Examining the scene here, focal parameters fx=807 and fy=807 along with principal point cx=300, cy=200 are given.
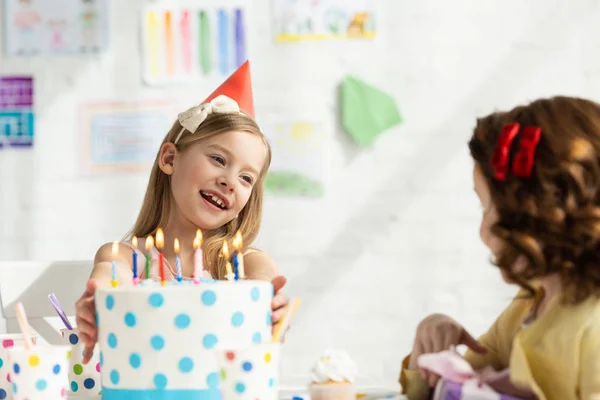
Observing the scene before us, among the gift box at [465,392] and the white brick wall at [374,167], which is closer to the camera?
the gift box at [465,392]

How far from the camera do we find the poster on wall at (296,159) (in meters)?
2.74

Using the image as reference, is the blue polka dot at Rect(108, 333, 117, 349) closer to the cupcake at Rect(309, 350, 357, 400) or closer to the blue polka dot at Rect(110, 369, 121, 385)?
Answer: the blue polka dot at Rect(110, 369, 121, 385)

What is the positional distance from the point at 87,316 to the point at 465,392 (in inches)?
16.5

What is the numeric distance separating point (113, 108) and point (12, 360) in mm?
2074

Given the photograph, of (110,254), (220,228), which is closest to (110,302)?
(110,254)

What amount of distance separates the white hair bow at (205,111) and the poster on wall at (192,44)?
130 cm

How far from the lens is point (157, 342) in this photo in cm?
75

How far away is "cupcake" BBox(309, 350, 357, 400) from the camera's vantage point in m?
0.86

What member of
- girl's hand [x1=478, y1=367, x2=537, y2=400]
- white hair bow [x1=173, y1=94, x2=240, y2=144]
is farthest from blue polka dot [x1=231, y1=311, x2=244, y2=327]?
white hair bow [x1=173, y1=94, x2=240, y2=144]

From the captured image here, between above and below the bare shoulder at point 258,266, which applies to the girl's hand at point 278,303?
above

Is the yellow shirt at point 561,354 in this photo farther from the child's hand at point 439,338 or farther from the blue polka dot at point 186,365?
the blue polka dot at point 186,365

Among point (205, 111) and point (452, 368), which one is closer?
point (452, 368)

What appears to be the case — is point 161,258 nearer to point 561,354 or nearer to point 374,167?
point 561,354

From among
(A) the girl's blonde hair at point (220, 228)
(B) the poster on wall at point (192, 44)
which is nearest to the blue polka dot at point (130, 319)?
(A) the girl's blonde hair at point (220, 228)
